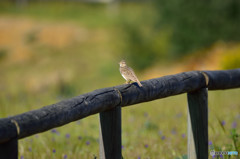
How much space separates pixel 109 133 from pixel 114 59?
A: 16.0m

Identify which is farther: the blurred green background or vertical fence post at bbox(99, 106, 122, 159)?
the blurred green background

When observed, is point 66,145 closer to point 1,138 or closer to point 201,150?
point 201,150

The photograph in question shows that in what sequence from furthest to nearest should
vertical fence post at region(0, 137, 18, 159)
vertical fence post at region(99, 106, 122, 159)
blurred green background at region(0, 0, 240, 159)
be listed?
blurred green background at region(0, 0, 240, 159) → vertical fence post at region(99, 106, 122, 159) → vertical fence post at region(0, 137, 18, 159)

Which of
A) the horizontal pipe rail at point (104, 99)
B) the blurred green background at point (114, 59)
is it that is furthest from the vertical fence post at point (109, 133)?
the blurred green background at point (114, 59)

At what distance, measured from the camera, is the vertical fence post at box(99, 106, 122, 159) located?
2404 millimetres

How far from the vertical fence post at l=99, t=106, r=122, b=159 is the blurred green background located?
944mm

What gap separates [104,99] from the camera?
2.30m

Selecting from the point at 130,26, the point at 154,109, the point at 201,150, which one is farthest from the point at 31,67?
the point at 201,150

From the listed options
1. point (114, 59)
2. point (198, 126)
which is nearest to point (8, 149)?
point (198, 126)

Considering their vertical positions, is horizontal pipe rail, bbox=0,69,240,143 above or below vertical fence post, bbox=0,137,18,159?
above

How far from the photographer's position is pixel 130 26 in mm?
16250

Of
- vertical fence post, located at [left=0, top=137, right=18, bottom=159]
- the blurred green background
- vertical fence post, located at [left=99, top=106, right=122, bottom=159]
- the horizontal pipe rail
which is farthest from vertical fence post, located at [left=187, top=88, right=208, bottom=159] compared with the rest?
vertical fence post, located at [left=0, top=137, right=18, bottom=159]

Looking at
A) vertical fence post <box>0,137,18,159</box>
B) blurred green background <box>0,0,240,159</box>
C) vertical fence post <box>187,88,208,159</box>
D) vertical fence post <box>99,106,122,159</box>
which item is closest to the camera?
vertical fence post <box>0,137,18,159</box>

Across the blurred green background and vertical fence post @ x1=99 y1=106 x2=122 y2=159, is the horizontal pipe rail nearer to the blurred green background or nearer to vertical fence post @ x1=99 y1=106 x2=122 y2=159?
vertical fence post @ x1=99 y1=106 x2=122 y2=159
